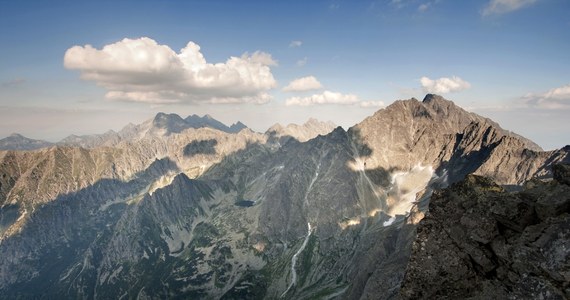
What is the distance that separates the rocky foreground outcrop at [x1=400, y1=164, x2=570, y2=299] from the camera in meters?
24.0

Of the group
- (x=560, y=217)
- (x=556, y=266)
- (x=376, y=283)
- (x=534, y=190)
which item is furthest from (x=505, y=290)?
(x=376, y=283)

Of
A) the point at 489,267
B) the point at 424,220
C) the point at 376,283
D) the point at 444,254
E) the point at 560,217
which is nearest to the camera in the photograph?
the point at 560,217

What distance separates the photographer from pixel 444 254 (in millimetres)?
29734

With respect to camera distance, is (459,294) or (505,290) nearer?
(505,290)

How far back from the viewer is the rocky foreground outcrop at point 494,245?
24.0 m

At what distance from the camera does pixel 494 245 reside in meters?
28.2

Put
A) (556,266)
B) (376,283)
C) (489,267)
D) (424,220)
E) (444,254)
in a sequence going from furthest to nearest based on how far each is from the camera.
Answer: (376,283) → (424,220) → (444,254) → (489,267) → (556,266)

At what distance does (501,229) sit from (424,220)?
606 centimetres

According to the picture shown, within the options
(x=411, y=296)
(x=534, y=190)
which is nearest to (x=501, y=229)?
(x=534, y=190)

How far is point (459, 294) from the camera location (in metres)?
28.1

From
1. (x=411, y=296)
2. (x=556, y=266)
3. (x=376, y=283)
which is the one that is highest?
(x=556, y=266)

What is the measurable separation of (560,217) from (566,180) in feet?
19.2

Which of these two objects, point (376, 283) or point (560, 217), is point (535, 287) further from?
point (376, 283)

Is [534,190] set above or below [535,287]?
above
